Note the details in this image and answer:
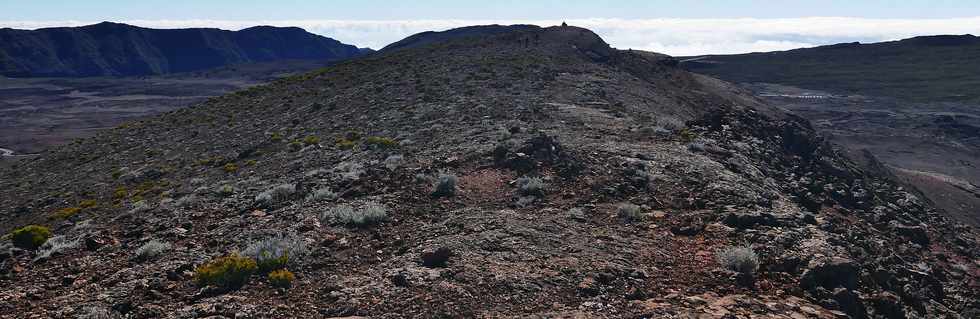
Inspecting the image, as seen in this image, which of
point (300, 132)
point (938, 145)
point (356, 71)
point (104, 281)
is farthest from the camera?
point (938, 145)

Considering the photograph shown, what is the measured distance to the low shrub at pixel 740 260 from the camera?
11312mm

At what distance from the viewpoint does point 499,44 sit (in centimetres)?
5459

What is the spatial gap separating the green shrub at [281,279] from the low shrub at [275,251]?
0.52 meters

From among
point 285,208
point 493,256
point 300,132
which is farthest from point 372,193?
point 300,132

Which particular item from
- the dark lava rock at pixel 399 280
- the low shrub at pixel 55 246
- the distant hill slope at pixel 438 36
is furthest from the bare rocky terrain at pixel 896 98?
the distant hill slope at pixel 438 36

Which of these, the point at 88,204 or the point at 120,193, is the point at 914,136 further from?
the point at 88,204

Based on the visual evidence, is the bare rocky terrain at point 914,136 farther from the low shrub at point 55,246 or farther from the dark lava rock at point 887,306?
the low shrub at point 55,246

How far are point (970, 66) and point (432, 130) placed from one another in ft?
446

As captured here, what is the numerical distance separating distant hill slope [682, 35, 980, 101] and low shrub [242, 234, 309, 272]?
116608mm

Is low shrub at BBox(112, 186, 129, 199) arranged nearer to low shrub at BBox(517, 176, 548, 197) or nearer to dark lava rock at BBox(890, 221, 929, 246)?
low shrub at BBox(517, 176, 548, 197)

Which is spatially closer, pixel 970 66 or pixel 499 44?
pixel 499 44

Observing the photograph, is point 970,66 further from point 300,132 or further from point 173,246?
point 173,246

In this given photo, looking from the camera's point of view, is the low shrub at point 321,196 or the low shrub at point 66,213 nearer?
the low shrub at point 321,196

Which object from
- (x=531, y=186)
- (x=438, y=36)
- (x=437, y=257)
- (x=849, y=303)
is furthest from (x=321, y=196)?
(x=438, y=36)
